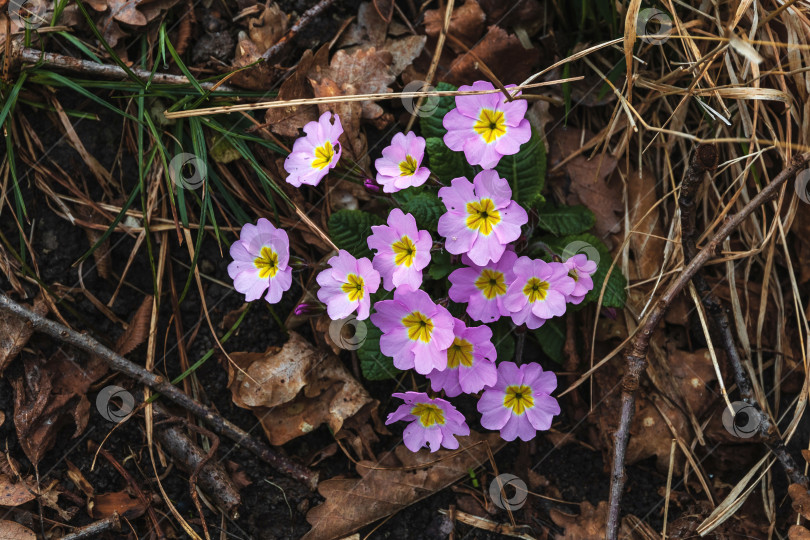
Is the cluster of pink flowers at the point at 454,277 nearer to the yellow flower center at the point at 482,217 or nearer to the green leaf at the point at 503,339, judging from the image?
the yellow flower center at the point at 482,217

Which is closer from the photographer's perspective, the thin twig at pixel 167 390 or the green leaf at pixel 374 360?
the thin twig at pixel 167 390

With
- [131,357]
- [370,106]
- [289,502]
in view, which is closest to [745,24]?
[370,106]

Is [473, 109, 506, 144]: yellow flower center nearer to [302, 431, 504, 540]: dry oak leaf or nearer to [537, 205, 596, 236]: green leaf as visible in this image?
[537, 205, 596, 236]: green leaf

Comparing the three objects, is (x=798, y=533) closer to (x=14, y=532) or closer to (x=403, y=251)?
(x=403, y=251)

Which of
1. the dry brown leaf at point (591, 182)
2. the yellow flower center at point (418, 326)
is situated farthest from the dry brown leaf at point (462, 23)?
the yellow flower center at point (418, 326)

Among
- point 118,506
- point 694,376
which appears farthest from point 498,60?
point 118,506

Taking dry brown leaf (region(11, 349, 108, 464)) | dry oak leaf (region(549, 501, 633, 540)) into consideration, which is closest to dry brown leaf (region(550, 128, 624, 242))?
dry oak leaf (region(549, 501, 633, 540))
